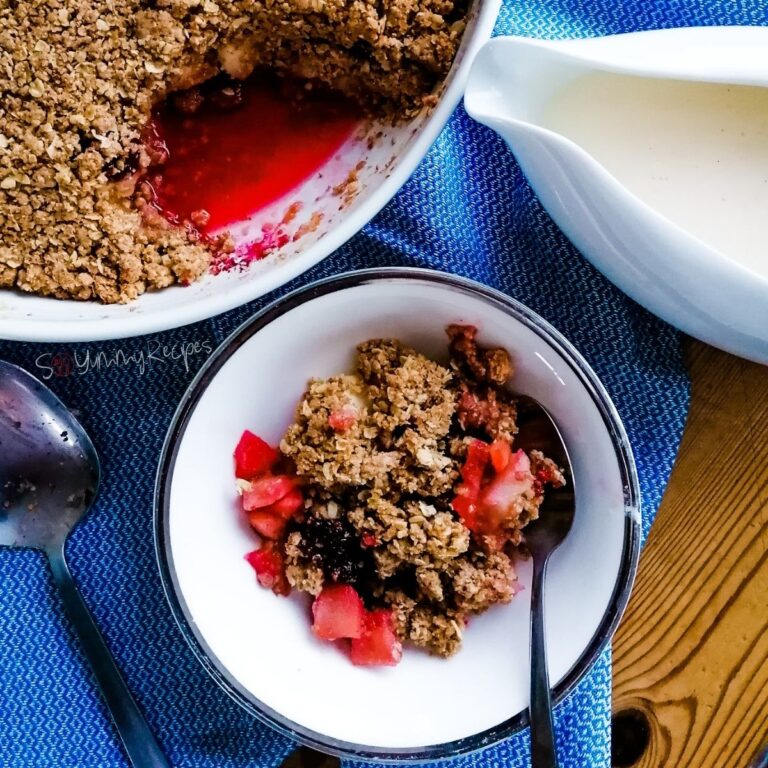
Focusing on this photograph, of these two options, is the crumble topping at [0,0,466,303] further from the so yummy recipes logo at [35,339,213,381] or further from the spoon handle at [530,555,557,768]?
the spoon handle at [530,555,557,768]

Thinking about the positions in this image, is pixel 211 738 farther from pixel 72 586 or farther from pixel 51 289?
pixel 51 289

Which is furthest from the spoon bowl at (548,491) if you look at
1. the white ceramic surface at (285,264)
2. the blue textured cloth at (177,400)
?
the white ceramic surface at (285,264)

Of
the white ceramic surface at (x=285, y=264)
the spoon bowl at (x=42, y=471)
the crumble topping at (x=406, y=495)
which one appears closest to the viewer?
the white ceramic surface at (x=285, y=264)

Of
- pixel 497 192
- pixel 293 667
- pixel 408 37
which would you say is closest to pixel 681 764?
pixel 293 667

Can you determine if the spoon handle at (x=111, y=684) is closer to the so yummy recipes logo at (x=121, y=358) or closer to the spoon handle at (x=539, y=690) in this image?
the so yummy recipes logo at (x=121, y=358)

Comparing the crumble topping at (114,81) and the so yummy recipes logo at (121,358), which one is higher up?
the crumble topping at (114,81)

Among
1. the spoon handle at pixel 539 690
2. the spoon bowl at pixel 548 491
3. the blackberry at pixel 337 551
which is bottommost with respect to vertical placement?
the spoon handle at pixel 539 690
